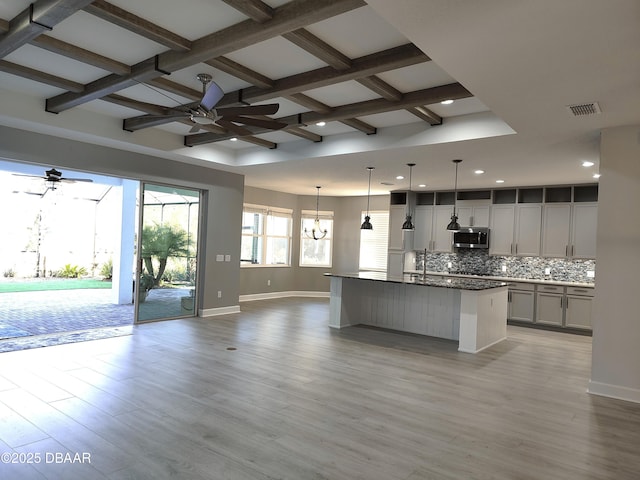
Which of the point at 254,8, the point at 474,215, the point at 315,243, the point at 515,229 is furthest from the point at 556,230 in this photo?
the point at 254,8

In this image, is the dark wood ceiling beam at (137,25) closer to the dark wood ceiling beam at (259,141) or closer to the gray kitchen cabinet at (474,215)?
the dark wood ceiling beam at (259,141)

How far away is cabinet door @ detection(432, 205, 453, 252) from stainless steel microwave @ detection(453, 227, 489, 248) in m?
0.23

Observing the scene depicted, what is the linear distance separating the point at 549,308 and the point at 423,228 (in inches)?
119

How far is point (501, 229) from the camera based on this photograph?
8555 millimetres

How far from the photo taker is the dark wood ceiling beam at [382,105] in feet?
13.5

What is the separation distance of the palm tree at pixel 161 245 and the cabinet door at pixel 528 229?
6282mm

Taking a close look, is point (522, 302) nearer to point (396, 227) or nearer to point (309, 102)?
point (396, 227)

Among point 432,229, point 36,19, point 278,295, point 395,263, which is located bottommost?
point 278,295

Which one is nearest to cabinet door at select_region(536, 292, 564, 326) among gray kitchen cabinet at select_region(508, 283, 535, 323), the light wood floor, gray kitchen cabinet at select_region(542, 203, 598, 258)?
gray kitchen cabinet at select_region(508, 283, 535, 323)

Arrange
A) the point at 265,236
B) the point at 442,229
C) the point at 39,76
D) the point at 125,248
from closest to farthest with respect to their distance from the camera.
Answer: the point at 39,76 → the point at 125,248 → the point at 442,229 → the point at 265,236

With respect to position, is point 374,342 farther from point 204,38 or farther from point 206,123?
point 204,38

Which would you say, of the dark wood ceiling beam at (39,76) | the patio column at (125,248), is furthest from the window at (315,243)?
the dark wood ceiling beam at (39,76)

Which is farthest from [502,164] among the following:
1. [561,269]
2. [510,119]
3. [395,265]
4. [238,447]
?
[238,447]

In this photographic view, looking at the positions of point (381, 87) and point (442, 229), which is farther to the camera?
point (442, 229)
